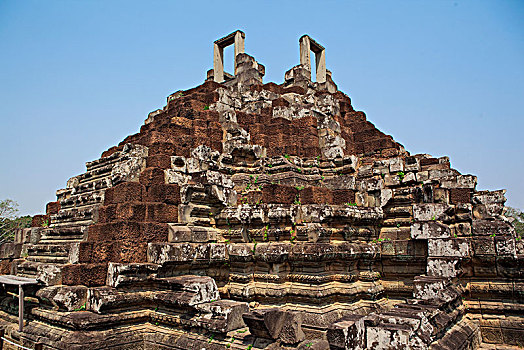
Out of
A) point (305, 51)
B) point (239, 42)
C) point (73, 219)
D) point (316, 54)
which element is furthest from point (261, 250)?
point (316, 54)

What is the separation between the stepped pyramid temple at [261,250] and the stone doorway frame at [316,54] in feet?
11.8

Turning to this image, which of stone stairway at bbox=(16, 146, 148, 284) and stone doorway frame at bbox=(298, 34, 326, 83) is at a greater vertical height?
stone doorway frame at bbox=(298, 34, 326, 83)

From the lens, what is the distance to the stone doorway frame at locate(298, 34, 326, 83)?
13719 millimetres

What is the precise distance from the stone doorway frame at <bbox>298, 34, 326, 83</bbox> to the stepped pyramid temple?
360 centimetres

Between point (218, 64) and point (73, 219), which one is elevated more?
point (218, 64)

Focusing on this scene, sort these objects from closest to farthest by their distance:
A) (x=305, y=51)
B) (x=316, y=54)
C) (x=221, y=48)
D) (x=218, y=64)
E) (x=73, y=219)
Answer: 1. (x=73, y=219)
2. (x=305, y=51)
3. (x=218, y=64)
4. (x=221, y=48)
5. (x=316, y=54)

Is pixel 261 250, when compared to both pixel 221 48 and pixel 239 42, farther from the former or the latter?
pixel 221 48

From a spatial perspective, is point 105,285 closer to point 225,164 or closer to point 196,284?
point 196,284

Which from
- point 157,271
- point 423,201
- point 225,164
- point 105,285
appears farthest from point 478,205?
point 105,285

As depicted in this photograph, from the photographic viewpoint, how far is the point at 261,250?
8258 mm

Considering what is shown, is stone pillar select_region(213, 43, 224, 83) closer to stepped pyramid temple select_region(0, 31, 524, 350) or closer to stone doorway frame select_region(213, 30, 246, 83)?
stone doorway frame select_region(213, 30, 246, 83)

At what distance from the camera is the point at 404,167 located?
9453 mm

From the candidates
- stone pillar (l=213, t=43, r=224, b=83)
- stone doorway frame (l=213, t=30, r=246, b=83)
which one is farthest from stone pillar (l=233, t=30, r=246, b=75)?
stone pillar (l=213, t=43, r=224, b=83)

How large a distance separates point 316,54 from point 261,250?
9.77 m
